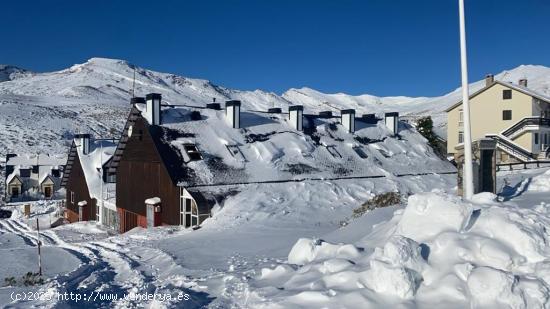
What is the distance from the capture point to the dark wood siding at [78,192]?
3619 centimetres

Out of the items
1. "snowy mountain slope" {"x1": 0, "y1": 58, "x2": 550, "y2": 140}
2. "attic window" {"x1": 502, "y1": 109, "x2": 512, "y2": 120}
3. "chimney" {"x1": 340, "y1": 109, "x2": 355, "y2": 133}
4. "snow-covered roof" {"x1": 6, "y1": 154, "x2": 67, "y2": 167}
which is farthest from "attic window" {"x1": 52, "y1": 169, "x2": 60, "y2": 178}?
"snowy mountain slope" {"x1": 0, "y1": 58, "x2": 550, "y2": 140}

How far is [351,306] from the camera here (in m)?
6.88

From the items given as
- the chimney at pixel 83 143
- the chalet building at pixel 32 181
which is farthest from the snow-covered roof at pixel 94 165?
the chalet building at pixel 32 181

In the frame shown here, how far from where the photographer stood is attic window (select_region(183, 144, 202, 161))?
25531 millimetres

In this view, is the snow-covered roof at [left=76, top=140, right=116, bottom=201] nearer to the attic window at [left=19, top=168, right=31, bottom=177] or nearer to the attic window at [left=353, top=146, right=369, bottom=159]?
the attic window at [left=353, top=146, right=369, bottom=159]

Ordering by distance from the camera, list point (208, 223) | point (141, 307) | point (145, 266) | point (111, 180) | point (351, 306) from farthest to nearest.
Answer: point (111, 180) → point (208, 223) → point (145, 266) → point (141, 307) → point (351, 306)

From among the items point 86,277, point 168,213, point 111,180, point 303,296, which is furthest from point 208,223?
point 111,180

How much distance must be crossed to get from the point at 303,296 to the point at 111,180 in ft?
103

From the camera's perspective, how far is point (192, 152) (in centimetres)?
2567

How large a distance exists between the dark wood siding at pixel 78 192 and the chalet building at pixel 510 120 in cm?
2989

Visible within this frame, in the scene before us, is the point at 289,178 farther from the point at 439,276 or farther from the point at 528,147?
the point at 528,147

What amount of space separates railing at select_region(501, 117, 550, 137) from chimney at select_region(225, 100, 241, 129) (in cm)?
2546

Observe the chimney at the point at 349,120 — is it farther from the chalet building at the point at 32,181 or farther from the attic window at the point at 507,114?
the chalet building at the point at 32,181

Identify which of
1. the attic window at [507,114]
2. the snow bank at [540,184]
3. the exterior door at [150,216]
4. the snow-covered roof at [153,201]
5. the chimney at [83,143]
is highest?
the attic window at [507,114]
